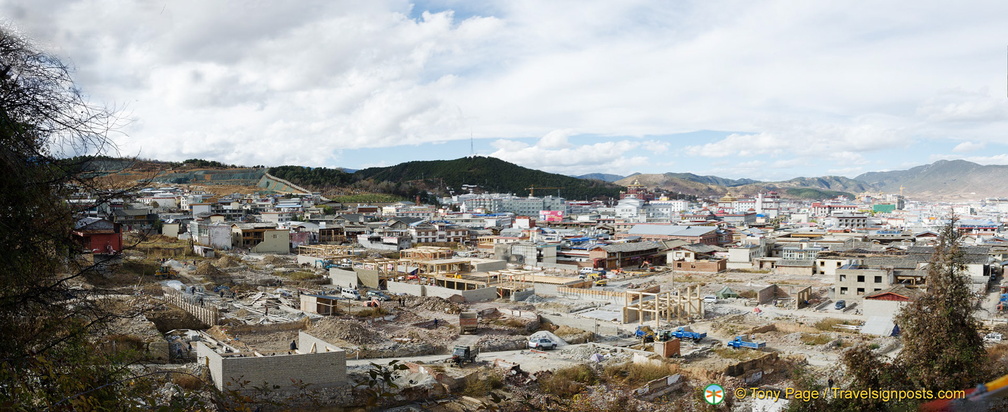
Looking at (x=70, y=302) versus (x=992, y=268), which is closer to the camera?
(x=70, y=302)

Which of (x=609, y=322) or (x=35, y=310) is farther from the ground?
(x=35, y=310)

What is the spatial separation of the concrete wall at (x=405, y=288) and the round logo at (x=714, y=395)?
12.7 m

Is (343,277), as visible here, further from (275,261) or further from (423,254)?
(275,261)

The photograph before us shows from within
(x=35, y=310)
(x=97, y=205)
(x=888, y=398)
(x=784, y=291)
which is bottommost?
(x=784, y=291)

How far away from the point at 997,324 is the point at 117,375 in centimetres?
1788

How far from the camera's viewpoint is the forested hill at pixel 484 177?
98.0m

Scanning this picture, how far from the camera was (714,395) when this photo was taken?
935 centimetres

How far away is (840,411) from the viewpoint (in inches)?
255

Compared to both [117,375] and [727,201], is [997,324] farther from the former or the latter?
[727,201]

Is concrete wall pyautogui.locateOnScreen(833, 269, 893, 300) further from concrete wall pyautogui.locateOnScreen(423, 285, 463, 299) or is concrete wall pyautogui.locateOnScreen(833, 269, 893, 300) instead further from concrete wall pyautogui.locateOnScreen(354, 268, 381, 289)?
concrete wall pyautogui.locateOnScreen(354, 268, 381, 289)

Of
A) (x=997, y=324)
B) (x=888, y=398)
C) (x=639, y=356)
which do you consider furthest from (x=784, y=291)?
(x=888, y=398)

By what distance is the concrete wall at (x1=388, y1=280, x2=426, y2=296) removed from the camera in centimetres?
2111

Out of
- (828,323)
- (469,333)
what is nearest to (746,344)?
(828,323)

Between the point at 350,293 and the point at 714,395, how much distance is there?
14131 millimetres
